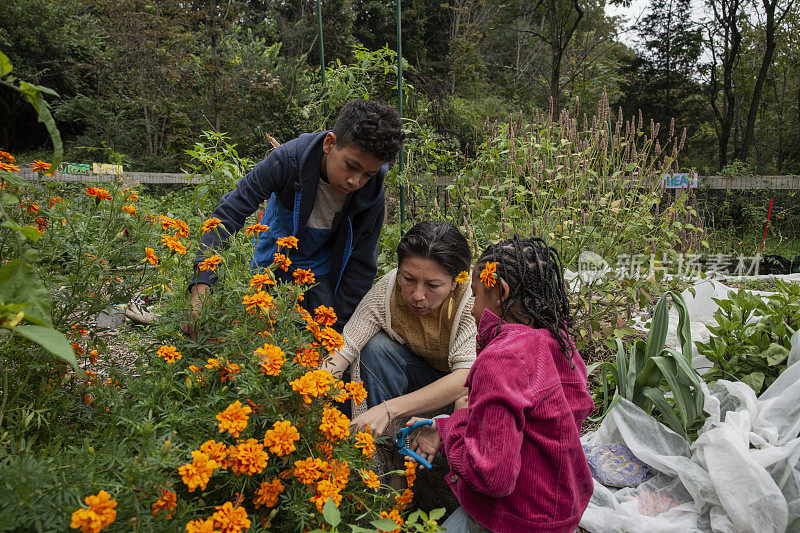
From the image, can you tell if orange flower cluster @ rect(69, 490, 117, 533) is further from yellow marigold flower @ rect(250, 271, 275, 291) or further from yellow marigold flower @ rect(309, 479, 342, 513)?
yellow marigold flower @ rect(250, 271, 275, 291)

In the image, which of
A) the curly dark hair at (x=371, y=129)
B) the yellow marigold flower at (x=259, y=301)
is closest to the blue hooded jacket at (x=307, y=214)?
the curly dark hair at (x=371, y=129)

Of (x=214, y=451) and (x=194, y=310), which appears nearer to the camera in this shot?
(x=214, y=451)

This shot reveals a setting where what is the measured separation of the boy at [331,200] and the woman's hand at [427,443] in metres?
0.66

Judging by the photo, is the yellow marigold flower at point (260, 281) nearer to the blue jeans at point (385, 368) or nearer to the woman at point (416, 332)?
the woman at point (416, 332)

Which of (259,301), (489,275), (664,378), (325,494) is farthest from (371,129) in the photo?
(664,378)

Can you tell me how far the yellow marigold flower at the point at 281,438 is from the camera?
0.98 m

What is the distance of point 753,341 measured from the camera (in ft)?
6.74

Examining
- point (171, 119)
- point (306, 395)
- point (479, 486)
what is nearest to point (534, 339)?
point (479, 486)

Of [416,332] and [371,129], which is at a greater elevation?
[371,129]

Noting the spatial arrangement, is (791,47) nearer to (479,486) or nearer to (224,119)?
(224,119)

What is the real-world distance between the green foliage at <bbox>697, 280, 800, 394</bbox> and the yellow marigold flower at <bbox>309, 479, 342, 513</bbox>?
1718 millimetres

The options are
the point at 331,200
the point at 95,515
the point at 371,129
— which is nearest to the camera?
the point at 95,515

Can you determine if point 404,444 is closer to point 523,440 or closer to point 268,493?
point 523,440

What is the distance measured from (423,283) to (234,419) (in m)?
0.90
